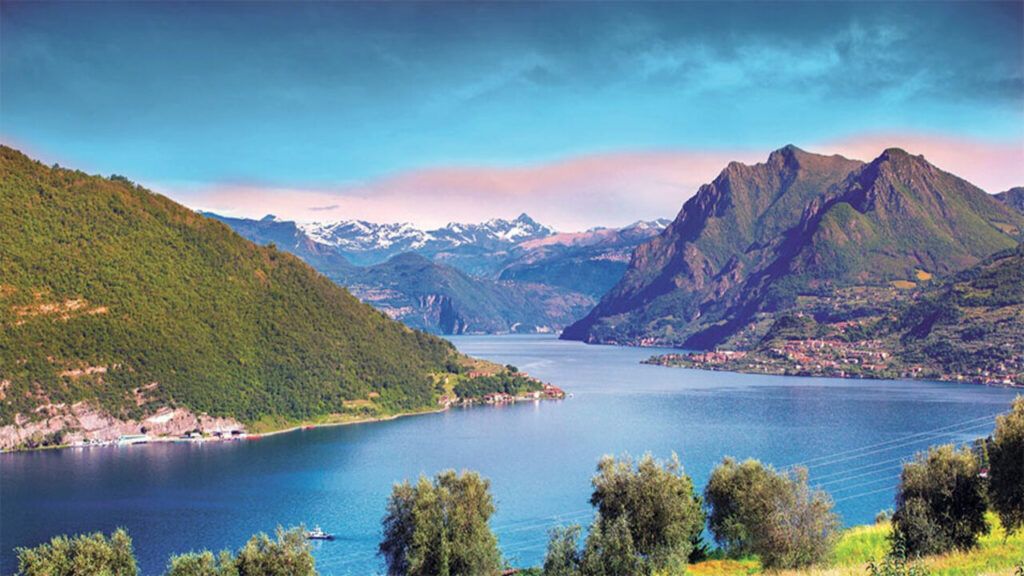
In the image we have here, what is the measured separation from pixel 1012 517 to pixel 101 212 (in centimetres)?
18784

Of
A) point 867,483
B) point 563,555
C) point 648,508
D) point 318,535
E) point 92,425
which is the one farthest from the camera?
point 92,425

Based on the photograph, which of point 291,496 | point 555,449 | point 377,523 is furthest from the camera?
point 555,449

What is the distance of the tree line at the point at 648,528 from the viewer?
50.9m

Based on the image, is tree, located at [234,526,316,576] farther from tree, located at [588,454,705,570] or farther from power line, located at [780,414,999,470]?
power line, located at [780,414,999,470]

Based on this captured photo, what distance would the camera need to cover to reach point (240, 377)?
17488 centimetres

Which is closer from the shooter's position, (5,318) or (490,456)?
(490,456)

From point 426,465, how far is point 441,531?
67.5 meters

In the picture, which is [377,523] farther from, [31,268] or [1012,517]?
[31,268]

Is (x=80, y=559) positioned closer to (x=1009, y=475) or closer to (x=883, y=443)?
(x=1009, y=475)

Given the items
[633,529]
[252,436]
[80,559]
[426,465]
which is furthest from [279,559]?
[252,436]

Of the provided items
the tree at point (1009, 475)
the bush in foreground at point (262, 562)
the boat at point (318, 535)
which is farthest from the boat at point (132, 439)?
the tree at point (1009, 475)

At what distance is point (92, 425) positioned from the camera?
150 meters

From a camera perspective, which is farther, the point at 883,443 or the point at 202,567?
the point at 883,443

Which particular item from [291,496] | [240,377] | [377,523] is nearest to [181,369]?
[240,377]
